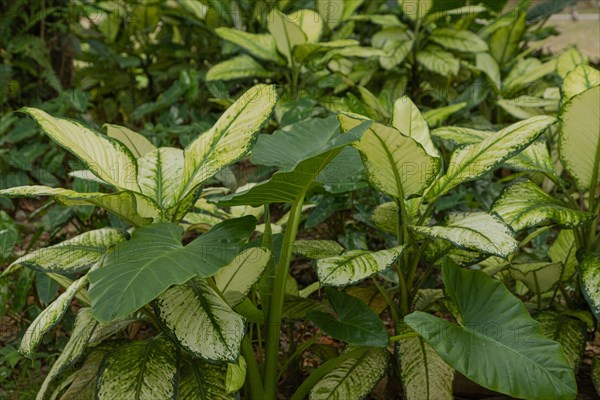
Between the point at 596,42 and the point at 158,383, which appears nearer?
the point at 158,383

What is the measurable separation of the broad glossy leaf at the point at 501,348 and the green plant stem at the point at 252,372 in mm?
452

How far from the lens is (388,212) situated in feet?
6.61

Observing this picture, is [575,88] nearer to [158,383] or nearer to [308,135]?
[308,135]

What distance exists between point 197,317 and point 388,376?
69 centimetres

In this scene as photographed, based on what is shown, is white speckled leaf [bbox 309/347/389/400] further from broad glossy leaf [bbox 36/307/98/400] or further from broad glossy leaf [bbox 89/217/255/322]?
broad glossy leaf [bbox 36/307/98/400]

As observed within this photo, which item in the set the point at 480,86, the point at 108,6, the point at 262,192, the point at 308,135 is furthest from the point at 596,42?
the point at 262,192

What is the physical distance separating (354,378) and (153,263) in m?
0.64

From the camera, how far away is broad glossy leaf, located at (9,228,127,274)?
5.60 feet

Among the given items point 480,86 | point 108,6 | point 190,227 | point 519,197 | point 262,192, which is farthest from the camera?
point 108,6

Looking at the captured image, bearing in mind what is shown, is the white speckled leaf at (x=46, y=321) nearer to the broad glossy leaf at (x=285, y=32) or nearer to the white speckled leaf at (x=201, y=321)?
the white speckled leaf at (x=201, y=321)

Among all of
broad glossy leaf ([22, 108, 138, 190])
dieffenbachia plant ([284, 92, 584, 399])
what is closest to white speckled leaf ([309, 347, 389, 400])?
dieffenbachia plant ([284, 92, 584, 399])

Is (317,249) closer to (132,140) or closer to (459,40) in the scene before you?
(132,140)

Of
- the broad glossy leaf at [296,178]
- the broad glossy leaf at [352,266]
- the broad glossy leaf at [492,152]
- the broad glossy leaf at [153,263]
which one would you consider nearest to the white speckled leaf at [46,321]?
the broad glossy leaf at [153,263]

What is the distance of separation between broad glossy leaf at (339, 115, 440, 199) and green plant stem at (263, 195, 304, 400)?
20 cm
